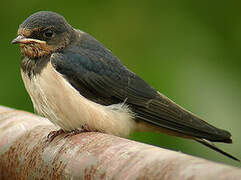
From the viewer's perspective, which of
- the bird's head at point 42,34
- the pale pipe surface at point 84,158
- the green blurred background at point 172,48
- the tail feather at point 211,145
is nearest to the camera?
the pale pipe surface at point 84,158

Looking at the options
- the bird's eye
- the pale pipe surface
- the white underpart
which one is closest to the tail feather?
the white underpart

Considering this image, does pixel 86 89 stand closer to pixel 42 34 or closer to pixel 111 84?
pixel 111 84

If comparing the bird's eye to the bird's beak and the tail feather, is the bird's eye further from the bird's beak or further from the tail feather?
the tail feather

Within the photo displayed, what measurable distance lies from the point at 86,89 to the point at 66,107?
219mm

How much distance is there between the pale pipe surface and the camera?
1.30m

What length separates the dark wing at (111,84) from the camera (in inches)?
106

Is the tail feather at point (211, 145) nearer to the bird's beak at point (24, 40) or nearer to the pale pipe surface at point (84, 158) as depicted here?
the pale pipe surface at point (84, 158)

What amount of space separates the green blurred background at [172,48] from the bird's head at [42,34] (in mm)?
182

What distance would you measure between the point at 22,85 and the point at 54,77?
46cm

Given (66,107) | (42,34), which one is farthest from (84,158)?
(42,34)

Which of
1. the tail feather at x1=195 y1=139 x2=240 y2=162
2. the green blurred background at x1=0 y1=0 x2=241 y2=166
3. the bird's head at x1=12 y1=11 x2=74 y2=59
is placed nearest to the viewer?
the tail feather at x1=195 y1=139 x2=240 y2=162

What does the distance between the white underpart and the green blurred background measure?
173 millimetres

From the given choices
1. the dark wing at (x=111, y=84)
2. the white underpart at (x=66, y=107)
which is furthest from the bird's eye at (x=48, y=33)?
the white underpart at (x=66, y=107)

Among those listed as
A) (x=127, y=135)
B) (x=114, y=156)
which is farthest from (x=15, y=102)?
(x=114, y=156)
